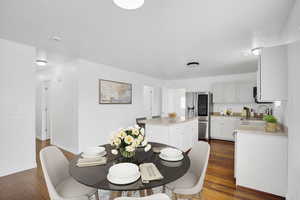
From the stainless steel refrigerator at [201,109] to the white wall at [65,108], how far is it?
13.0 ft

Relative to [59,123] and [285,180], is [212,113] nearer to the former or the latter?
[285,180]

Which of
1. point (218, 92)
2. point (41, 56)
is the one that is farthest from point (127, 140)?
point (218, 92)

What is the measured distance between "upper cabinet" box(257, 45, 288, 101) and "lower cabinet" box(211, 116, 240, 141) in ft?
10.5

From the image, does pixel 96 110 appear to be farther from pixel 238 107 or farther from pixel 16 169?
pixel 238 107

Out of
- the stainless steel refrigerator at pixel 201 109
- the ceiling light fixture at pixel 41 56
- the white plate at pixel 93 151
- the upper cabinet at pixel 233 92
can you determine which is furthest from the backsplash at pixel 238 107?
the ceiling light fixture at pixel 41 56

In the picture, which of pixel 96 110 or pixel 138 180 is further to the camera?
pixel 96 110

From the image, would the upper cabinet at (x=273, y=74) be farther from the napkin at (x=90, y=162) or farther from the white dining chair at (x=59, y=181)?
the white dining chair at (x=59, y=181)

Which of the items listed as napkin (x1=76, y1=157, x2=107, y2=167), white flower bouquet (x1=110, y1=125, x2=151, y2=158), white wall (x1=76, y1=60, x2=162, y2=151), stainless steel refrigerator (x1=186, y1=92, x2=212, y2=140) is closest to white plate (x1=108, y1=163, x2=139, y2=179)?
white flower bouquet (x1=110, y1=125, x2=151, y2=158)

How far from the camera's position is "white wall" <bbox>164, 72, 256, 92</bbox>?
515 cm

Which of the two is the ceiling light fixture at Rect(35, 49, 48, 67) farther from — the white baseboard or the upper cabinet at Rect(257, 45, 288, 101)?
the upper cabinet at Rect(257, 45, 288, 101)

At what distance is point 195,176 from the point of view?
163 centimetres

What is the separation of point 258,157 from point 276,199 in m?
0.56

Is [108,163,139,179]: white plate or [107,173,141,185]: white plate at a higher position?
[108,163,139,179]: white plate

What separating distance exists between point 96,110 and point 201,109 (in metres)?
3.68
